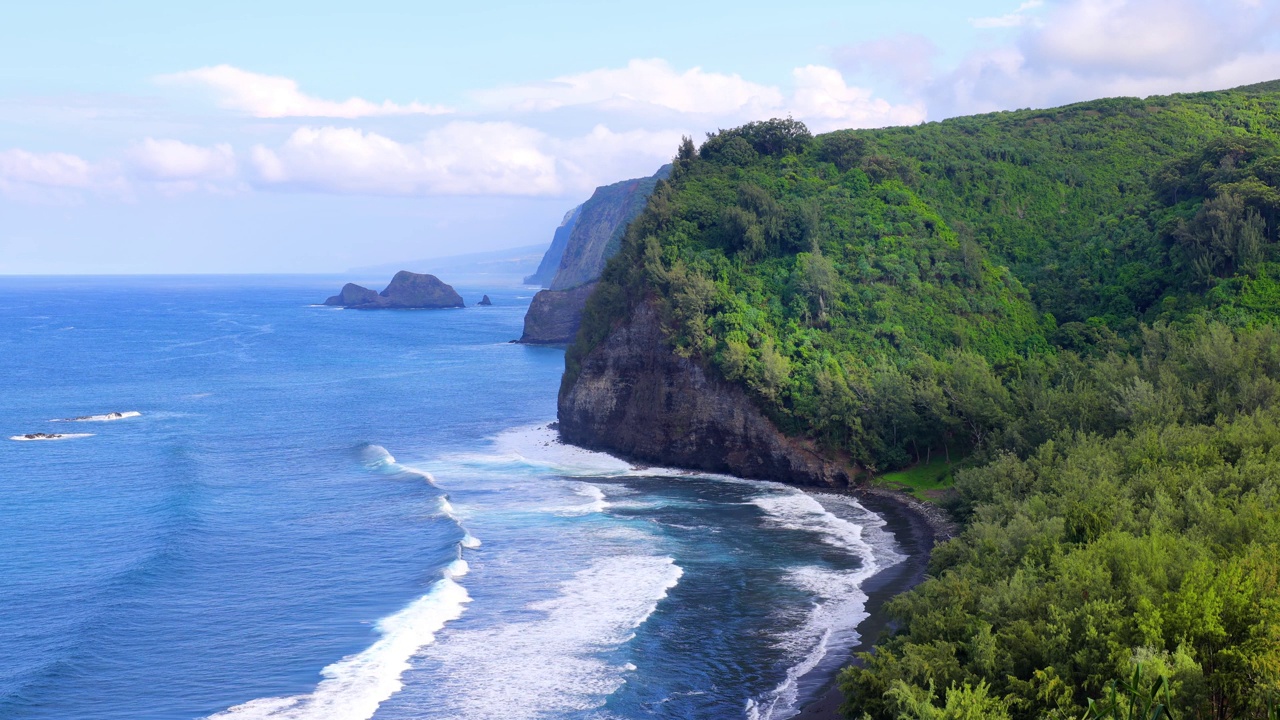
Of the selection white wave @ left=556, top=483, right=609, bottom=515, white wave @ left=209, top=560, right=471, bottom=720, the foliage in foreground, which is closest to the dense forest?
the foliage in foreground

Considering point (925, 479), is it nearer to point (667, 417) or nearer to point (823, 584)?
point (667, 417)

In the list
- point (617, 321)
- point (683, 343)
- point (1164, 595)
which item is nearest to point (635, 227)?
point (617, 321)

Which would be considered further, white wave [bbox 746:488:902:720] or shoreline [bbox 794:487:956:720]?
white wave [bbox 746:488:902:720]

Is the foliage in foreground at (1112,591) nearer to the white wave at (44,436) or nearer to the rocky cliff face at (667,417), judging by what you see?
the rocky cliff face at (667,417)

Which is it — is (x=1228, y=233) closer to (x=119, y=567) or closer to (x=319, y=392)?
(x=119, y=567)

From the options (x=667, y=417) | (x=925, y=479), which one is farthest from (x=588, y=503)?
(x=925, y=479)

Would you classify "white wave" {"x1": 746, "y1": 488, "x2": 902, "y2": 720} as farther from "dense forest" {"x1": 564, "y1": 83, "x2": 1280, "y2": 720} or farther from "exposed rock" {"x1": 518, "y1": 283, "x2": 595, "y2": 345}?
"exposed rock" {"x1": 518, "y1": 283, "x2": 595, "y2": 345}
